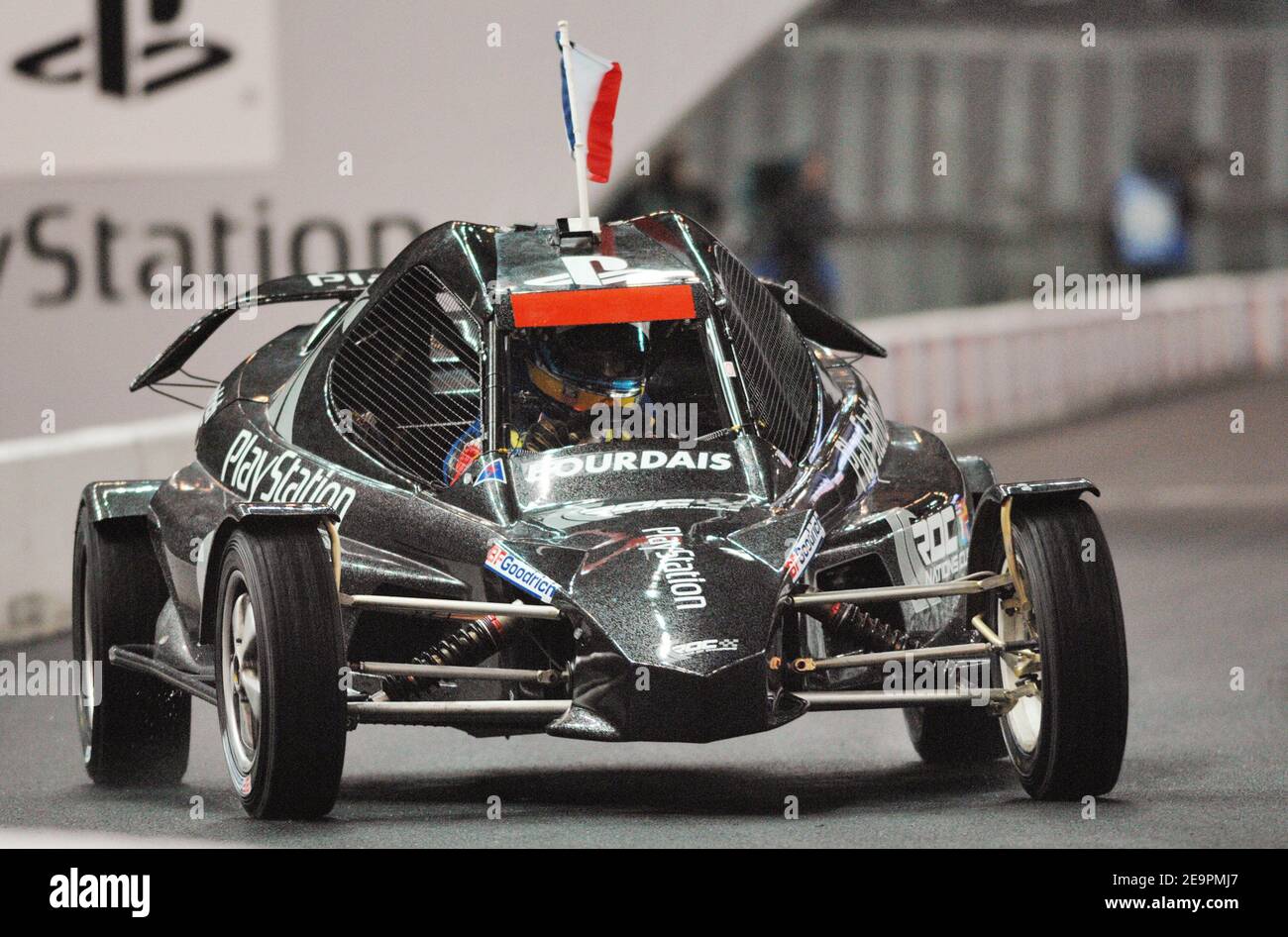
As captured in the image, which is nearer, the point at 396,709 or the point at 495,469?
the point at 396,709

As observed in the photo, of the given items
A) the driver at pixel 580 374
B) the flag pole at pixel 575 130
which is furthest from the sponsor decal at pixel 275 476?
the flag pole at pixel 575 130

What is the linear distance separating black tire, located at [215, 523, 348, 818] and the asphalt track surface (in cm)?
13

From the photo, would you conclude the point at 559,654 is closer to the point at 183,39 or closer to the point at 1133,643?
the point at 1133,643

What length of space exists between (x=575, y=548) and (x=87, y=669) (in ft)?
8.52

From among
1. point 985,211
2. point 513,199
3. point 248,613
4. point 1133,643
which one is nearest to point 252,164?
point 513,199

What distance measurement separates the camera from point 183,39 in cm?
1753

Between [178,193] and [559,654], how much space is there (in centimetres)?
1077

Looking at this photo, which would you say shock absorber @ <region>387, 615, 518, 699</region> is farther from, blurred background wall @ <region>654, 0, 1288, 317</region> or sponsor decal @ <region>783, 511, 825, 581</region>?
blurred background wall @ <region>654, 0, 1288, 317</region>

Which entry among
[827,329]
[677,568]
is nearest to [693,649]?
[677,568]

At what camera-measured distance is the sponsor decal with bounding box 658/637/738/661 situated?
705 cm

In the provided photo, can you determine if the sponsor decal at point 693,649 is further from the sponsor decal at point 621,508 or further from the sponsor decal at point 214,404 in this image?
the sponsor decal at point 214,404

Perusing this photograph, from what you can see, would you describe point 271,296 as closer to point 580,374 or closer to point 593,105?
point 593,105
